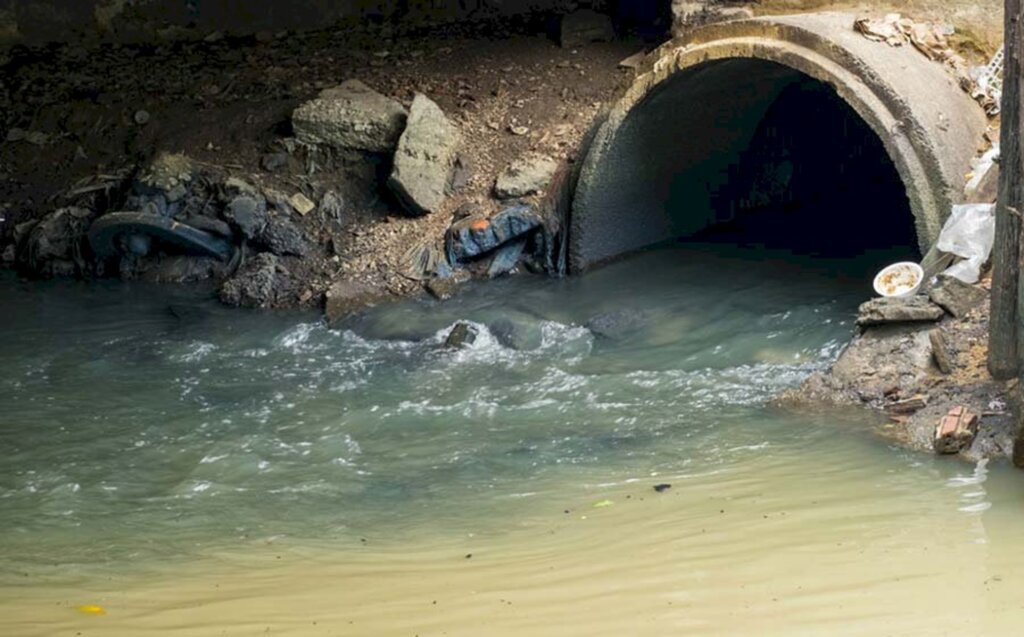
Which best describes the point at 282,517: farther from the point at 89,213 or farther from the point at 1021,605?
the point at 89,213

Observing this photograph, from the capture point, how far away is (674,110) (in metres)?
9.13

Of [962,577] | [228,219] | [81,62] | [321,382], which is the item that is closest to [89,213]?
[228,219]

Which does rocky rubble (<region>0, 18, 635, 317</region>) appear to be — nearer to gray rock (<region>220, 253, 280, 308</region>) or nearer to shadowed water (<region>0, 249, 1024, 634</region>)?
gray rock (<region>220, 253, 280, 308</region>)

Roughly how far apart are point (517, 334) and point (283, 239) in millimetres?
2259

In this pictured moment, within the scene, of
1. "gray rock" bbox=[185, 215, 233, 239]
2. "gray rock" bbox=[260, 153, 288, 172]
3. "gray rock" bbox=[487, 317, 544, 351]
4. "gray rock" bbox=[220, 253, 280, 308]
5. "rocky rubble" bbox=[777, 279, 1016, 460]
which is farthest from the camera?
"gray rock" bbox=[260, 153, 288, 172]

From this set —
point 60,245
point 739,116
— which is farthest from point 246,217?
point 739,116

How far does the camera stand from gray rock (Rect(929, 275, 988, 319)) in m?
6.69

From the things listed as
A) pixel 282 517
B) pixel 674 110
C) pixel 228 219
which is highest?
pixel 674 110

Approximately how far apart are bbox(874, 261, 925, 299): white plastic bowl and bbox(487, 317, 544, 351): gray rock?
80.5 inches

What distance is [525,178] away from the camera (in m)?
9.53

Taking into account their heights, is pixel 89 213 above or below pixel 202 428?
above

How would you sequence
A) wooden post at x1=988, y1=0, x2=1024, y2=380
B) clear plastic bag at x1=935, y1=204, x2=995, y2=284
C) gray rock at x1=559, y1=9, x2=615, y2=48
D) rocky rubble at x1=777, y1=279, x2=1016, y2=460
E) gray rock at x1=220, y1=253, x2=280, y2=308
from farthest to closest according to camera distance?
gray rock at x1=559, y1=9, x2=615, y2=48, gray rock at x1=220, y1=253, x2=280, y2=308, clear plastic bag at x1=935, y1=204, x2=995, y2=284, rocky rubble at x1=777, y1=279, x2=1016, y2=460, wooden post at x1=988, y1=0, x2=1024, y2=380

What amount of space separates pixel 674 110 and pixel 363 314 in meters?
2.49

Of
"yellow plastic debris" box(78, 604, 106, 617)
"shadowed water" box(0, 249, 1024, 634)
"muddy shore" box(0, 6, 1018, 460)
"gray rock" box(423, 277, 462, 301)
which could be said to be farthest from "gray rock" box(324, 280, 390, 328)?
"yellow plastic debris" box(78, 604, 106, 617)
